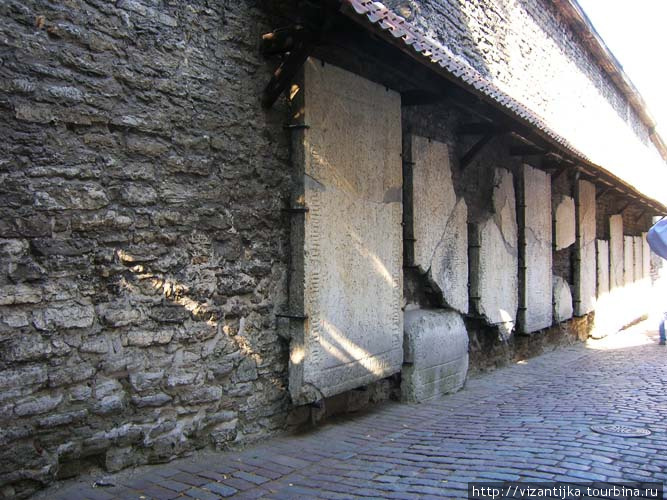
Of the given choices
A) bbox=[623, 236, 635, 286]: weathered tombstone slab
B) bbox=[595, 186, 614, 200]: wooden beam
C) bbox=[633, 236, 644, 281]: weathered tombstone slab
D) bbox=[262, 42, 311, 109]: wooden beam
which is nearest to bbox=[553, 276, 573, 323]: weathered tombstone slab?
bbox=[595, 186, 614, 200]: wooden beam

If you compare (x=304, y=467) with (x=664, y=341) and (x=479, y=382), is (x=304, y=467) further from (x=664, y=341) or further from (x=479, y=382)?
(x=664, y=341)

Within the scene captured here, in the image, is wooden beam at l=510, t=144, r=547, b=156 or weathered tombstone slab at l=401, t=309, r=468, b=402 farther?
wooden beam at l=510, t=144, r=547, b=156

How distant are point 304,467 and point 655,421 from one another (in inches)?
118

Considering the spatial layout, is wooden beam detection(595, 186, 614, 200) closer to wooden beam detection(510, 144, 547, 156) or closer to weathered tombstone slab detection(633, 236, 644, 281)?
weathered tombstone slab detection(633, 236, 644, 281)

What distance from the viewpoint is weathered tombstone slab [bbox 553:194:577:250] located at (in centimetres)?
979

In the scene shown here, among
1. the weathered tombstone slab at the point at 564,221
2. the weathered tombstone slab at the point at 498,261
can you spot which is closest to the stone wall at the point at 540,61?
the weathered tombstone slab at the point at 564,221

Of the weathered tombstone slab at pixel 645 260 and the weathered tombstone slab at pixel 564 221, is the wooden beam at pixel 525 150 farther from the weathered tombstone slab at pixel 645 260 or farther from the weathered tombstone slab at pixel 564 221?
the weathered tombstone slab at pixel 645 260

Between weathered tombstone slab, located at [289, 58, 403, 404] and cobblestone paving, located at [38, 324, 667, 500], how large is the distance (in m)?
0.45

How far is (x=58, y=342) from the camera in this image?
309 centimetres

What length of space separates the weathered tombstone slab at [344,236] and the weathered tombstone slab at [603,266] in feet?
25.6

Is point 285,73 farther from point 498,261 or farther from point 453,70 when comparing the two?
point 498,261

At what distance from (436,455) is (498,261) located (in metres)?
3.97

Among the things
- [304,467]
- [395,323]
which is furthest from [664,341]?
[304,467]

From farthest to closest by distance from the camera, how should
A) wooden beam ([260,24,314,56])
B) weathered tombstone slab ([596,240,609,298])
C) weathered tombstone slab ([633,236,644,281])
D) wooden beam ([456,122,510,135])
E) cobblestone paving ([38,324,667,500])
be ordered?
weathered tombstone slab ([633,236,644,281])
weathered tombstone slab ([596,240,609,298])
wooden beam ([456,122,510,135])
wooden beam ([260,24,314,56])
cobblestone paving ([38,324,667,500])
